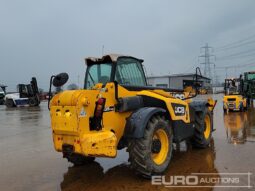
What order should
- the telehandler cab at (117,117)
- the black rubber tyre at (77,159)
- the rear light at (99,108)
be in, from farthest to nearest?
the black rubber tyre at (77,159)
the rear light at (99,108)
the telehandler cab at (117,117)

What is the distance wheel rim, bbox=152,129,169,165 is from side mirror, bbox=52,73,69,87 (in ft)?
6.39

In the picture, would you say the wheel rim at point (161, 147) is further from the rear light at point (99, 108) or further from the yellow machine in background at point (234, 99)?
the yellow machine in background at point (234, 99)

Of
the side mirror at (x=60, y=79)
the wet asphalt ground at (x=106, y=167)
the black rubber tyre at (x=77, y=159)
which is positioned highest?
the side mirror at (x=60, y=79)

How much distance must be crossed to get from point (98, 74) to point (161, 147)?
1.94m

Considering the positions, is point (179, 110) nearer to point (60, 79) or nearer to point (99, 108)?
point (99, 108)

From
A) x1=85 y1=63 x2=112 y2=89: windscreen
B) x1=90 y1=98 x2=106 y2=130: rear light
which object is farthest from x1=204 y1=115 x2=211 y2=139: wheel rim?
x1=90 y1=98 x2=106 y2=130: rear light

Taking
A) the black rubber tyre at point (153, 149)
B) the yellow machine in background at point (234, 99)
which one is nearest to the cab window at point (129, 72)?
the black rubber tyre at point (153, 149)

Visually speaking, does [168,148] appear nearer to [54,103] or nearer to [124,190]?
[124,190]

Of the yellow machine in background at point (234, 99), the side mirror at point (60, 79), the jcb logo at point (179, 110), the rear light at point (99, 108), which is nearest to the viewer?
the rear light at point (99, 108)

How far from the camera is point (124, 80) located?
6.03m

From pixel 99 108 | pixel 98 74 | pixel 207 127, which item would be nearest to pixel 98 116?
pixel 99 108

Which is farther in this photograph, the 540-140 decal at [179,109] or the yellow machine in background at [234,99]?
the yellow machine in background at [234,99]

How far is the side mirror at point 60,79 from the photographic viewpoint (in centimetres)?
524

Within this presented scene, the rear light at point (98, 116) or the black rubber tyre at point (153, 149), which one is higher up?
the rear light at point (98, 116)
